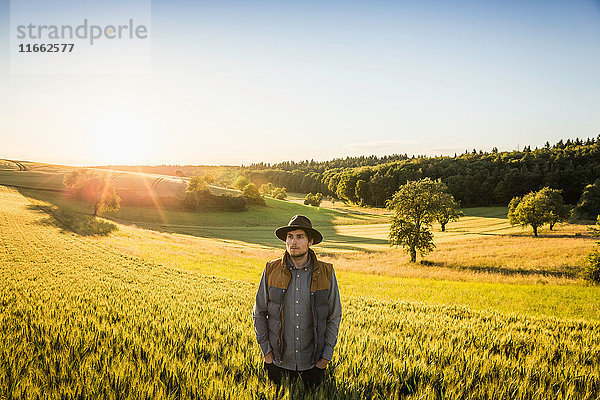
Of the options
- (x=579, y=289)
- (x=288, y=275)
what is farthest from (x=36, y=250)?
(x=579, y=289)

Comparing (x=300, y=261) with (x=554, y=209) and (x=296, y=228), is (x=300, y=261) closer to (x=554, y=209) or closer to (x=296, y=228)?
(x=296, y=228)

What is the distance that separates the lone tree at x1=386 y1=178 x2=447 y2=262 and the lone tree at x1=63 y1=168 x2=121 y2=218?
165ft

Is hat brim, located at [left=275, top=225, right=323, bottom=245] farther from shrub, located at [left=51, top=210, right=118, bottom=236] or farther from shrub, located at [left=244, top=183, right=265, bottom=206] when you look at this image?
shrub, located at [left=244, top=183, right=265, bottom=206]

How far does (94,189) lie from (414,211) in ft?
200

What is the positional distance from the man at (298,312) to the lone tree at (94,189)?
Answer: 211 feet

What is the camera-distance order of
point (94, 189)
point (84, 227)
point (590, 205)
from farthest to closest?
1. point (94, 189)
2. point (590, 205)
3. point (84, 227)

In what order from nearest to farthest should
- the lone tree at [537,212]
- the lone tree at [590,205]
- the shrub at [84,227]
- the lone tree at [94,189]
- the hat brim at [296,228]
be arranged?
1. the hat brim at [296,228]
2. the shrub at [84,227]
3. the lone tree at [537,212]
4. the lone tree at [94,189]
5. the lone tree at [590,205]

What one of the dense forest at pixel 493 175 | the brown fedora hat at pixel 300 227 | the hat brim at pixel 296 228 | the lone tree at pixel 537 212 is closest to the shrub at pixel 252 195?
the dense forest at pixel 493 175

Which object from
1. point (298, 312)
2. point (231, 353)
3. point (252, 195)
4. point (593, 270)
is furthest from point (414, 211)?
point (252, 195)

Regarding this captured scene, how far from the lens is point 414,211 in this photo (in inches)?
1447

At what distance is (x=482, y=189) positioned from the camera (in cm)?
9512

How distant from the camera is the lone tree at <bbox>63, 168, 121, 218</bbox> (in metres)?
57.9

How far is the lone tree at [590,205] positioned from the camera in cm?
6253

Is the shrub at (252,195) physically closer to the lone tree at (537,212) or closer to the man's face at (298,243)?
the lone tree at (537,212)
